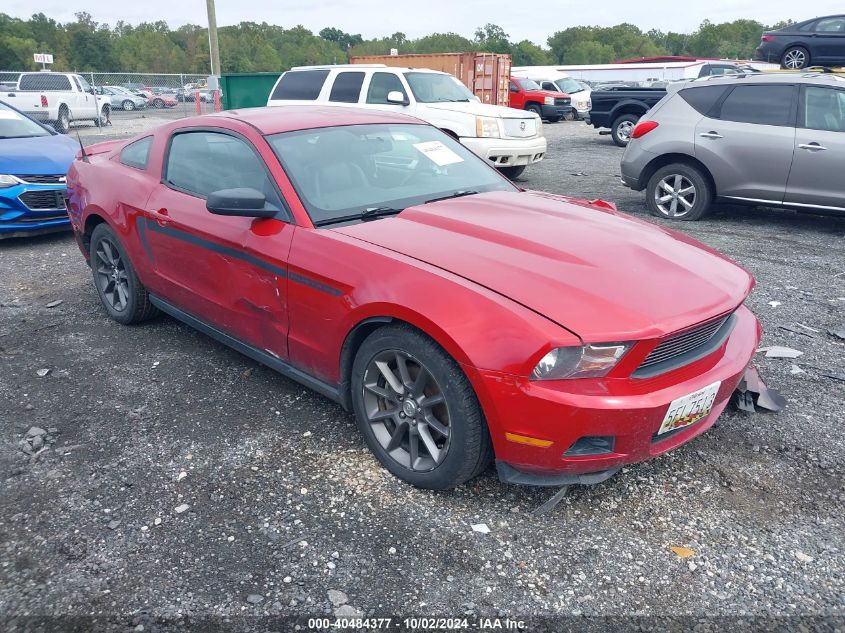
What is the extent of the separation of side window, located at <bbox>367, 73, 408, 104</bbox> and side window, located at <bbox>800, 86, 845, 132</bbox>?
580 centimetres

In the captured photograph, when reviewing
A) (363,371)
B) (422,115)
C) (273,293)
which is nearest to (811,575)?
(363,371)

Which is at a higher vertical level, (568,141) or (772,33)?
(772,33)

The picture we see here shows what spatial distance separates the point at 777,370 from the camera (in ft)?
13.8

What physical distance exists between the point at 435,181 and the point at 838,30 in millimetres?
14696

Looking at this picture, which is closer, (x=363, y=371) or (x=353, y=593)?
(x=353, y=593)

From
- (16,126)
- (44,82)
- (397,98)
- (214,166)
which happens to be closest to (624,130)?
(397,98)

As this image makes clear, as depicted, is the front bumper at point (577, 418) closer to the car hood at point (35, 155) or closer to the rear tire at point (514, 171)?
the car hood at point (35, 155)

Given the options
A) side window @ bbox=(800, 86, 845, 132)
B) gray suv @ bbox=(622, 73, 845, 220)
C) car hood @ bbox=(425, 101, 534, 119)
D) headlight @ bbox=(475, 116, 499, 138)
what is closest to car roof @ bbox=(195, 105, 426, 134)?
gray suv @ bbox=(622, 73, 845, 220)

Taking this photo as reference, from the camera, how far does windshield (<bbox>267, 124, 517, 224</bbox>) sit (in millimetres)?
3518

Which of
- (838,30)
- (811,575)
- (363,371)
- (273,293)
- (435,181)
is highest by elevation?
(838,30)

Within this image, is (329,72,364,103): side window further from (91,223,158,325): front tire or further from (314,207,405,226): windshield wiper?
(314,207,405,226): windshield wiper

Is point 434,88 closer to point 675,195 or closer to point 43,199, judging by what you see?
point 675,195

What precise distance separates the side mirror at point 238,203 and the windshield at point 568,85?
936 inches

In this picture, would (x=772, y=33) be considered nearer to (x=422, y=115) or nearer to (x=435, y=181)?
(x=422, y=115)
